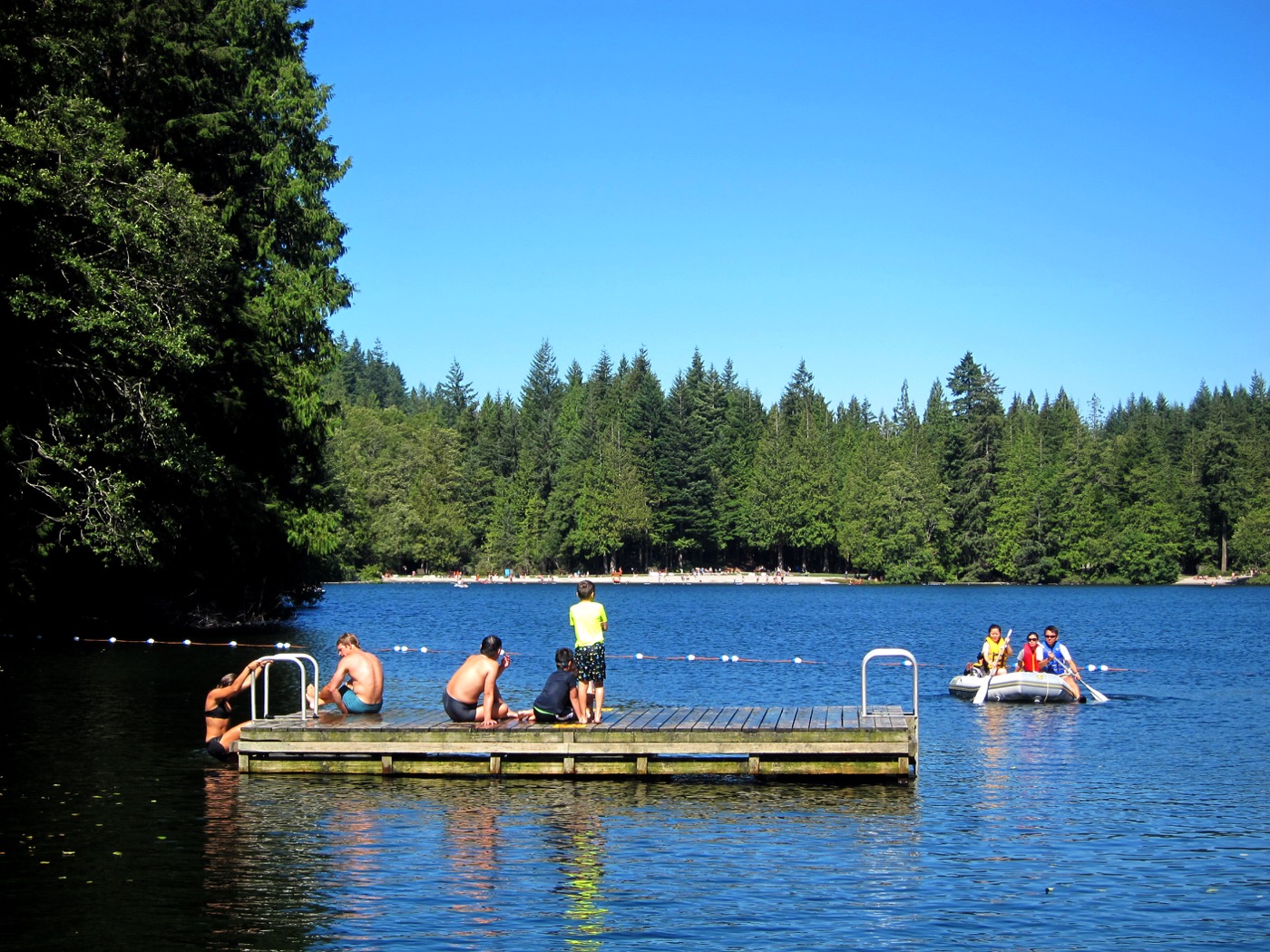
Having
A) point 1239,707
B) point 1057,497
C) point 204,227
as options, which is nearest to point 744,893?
point 1239,707

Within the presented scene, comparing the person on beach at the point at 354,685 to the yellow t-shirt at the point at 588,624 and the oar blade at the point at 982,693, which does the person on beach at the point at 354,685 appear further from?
the oar blade at the point at 982,693

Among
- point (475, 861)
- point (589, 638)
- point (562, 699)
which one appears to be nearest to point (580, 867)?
point (475, 861)

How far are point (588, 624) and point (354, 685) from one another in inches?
174

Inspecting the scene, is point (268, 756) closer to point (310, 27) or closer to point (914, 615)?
point (310, 27)

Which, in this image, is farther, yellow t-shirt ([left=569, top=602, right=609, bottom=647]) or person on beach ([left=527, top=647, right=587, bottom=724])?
person on beach ([left=527, top=647, right=587, bottom=724])

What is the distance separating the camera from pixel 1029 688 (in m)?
28.9

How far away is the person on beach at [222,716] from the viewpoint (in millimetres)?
18984

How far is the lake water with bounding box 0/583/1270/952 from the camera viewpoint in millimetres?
11375

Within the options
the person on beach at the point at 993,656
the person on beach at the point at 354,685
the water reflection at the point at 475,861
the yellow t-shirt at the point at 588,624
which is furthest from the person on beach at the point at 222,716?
the person on beach at the point at 993,656

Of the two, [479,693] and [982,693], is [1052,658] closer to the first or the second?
[982,693]

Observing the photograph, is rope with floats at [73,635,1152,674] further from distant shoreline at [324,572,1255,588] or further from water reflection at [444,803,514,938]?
distant shoreline at [324,572,1255,588]

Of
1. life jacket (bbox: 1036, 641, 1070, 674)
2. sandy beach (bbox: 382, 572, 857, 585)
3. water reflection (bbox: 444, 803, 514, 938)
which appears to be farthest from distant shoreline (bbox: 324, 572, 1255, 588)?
water reflection (bbox: 444, 803, 514, 938)

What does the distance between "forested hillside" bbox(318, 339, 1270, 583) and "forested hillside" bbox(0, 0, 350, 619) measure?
72.8 meters

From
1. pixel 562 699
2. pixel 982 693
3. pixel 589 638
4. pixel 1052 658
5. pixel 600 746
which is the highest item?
pixel 589 638
